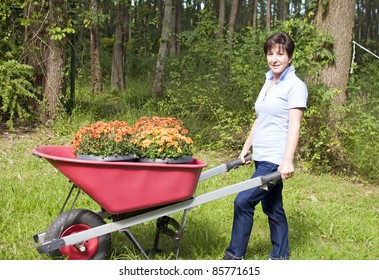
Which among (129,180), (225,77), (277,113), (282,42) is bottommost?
(129,180)

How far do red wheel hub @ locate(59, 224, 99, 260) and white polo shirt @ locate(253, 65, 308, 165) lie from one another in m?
1.26

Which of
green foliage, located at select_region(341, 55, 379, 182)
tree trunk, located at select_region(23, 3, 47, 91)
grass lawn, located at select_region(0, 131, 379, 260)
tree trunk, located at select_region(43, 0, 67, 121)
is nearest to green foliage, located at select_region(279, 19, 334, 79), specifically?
green foliage, located at select_region(341, 55, 379, 182)

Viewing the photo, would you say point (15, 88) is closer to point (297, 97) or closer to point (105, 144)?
point (105, 144)

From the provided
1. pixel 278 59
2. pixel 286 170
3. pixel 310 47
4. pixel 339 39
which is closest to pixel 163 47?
pixel 310 47

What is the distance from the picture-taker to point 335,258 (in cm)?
416

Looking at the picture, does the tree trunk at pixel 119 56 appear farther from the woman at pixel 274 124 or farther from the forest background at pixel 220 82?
the woman at pixel 274 124

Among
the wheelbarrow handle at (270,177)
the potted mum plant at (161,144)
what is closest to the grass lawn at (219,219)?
the potted mum plant at (161,144)

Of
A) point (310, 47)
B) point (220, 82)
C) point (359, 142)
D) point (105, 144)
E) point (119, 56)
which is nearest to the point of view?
point (105, 144)

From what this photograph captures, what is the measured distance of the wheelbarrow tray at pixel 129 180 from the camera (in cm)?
318

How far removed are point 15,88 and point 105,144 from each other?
5.12 m

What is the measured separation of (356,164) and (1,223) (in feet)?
16.4

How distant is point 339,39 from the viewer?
734 centimetres

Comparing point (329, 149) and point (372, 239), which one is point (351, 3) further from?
point (372, 239)

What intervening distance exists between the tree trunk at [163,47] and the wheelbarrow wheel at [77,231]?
7.83 metres
